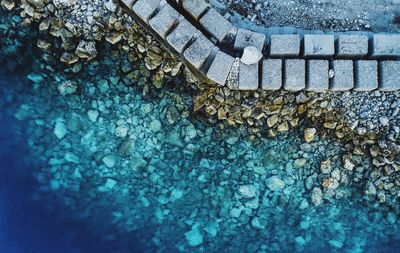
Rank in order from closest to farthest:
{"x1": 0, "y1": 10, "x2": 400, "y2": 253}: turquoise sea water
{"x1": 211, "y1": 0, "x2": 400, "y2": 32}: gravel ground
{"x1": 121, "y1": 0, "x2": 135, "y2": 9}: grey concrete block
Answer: {"x1": 121, "y1": 0, "x2": 135, "y2": 9}: grey concrete block → {"x1": 211, "y1": 0, "x2": 400, "y2": 32}: gravel ground → {"x1": 0, "y1": 10, "x2": 400, "y2": 253}: turquoise sea water

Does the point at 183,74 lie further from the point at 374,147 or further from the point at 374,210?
the point at 374,210

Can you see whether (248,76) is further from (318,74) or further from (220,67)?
(318,74)

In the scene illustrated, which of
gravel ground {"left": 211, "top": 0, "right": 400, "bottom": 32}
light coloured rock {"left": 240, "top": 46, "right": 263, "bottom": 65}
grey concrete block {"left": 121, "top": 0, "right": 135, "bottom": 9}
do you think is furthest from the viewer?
gravel ground {"left": 211, "top": 0, "right": 400, "bottom": 32}

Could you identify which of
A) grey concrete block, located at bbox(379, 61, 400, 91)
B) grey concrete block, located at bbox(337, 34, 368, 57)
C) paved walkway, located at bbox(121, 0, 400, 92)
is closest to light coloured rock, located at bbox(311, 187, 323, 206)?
paved walkway, located at bbox(121, 0, 400, 92)

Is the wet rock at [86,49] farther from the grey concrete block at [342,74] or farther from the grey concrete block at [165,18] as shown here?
the grey concrete block at [342,74]

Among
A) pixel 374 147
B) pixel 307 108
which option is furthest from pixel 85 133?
pixel 374 147

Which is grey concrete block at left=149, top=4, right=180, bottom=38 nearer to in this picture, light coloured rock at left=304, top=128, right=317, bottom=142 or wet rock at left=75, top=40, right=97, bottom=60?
wet rock at left=75, top=40, right=97, bottom=60

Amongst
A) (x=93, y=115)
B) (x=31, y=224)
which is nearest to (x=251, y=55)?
A: (x=93, y=115)
